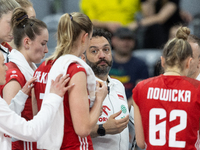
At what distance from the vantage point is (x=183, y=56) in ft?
6.68

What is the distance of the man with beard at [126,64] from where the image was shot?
170 inches

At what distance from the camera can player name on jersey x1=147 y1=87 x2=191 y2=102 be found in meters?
1.98

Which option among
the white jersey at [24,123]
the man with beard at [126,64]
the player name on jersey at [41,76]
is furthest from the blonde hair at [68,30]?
the man with beard at [126,64]

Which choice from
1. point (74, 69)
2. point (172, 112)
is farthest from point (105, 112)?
point (74, 69)

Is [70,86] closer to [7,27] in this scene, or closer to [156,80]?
[156,80]

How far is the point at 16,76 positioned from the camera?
2209 mm

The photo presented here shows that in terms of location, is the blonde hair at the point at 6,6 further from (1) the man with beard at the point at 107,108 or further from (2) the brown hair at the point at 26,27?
(1) the man with beard at the point at 107,108

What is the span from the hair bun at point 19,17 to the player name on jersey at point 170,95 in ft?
3.47

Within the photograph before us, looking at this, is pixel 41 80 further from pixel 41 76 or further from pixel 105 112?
pixel 105 112

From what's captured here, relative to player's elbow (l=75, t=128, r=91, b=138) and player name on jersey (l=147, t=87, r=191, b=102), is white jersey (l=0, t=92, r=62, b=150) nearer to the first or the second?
player's elbow (l=75, t=128, r=91, b=138)

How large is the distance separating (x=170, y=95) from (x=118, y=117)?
2.37 feet

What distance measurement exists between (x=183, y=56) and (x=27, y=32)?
3.66 feet

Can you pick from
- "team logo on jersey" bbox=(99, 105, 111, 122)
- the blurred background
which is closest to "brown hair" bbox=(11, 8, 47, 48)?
"team logo on jersey" bbox=(99, 105, 111, 122)

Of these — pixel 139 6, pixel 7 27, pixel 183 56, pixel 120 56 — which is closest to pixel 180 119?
pixel 183 56
